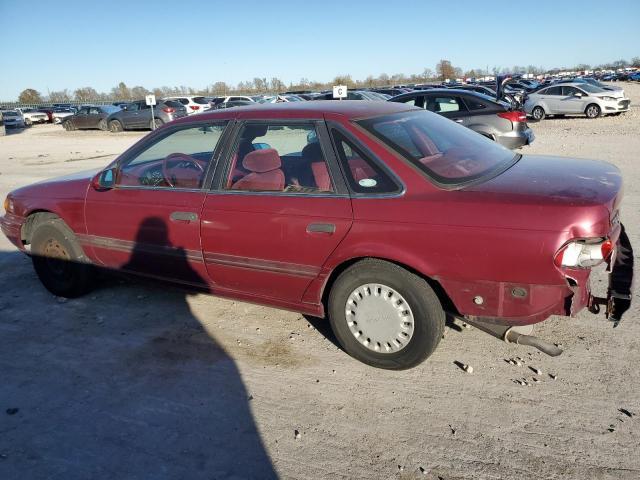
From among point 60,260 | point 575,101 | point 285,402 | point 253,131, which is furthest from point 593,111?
point 285,402

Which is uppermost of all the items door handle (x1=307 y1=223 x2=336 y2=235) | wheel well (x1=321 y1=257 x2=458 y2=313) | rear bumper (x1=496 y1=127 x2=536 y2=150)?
door handle (x1=307 y1=223 x2=336 y2=235)

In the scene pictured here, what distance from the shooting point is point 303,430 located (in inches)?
110

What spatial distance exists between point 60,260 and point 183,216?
1.63 m

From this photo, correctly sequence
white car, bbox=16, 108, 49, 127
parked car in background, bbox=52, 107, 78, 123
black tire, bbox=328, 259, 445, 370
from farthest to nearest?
1. parked car in background, bbox=52, 107, 78, 123
2. white car, bbox=16, 108, 49, 127
3. black tire, bbox=328, 259, 445, 370

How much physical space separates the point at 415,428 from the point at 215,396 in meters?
1.21

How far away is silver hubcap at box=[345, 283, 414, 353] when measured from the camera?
3158mm

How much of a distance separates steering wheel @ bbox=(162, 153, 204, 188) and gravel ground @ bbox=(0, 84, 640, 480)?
1161 mm

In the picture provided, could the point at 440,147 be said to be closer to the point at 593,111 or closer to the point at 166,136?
the point at 166,136

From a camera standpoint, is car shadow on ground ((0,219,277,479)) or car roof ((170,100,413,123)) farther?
car roof ((170,100,413,123))

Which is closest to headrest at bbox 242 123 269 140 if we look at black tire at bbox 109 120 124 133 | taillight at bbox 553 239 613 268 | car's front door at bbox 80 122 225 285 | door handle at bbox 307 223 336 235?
car's front door at bbox 80 122 225 285

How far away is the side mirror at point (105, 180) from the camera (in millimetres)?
4191

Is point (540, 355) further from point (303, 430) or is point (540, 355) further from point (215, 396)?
point (215, 396)

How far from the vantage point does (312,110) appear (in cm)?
356

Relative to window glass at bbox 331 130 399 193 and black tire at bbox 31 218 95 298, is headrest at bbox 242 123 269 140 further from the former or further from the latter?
black tire at bbox 31 218 95 298
